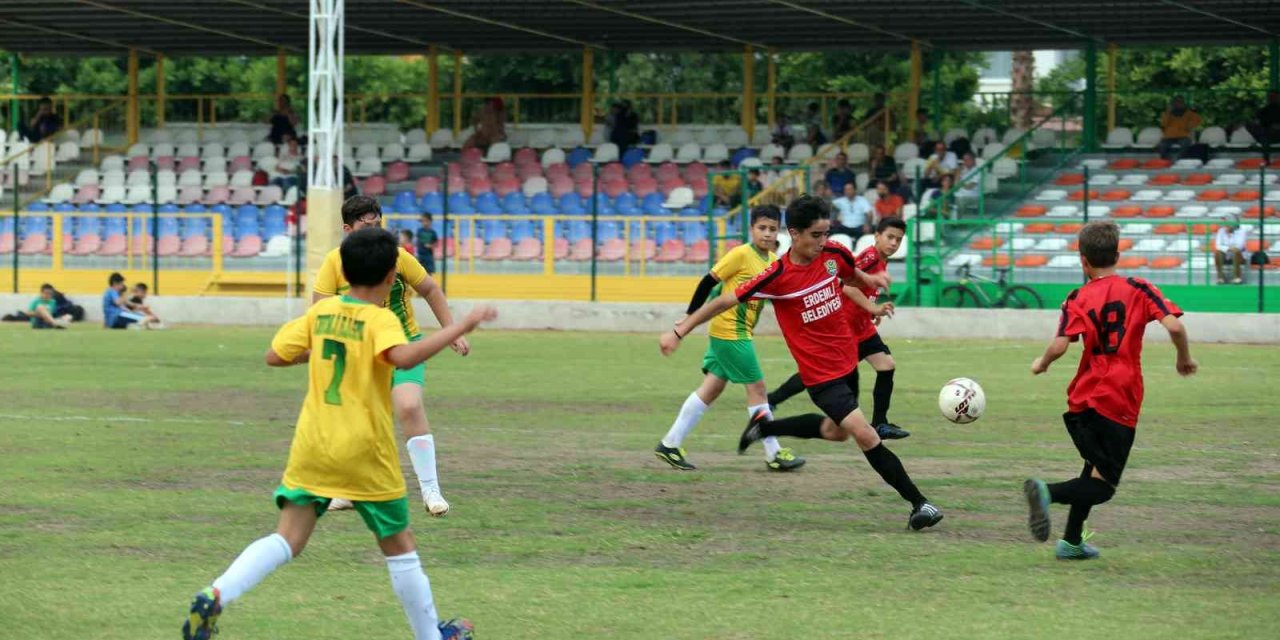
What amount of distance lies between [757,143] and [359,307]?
31.3m

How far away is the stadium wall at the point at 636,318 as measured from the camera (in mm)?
24578

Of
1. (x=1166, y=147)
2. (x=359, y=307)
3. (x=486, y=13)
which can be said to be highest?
(x=486, y=13)

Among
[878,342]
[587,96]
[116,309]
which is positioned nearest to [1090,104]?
[587,96]

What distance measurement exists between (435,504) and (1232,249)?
18652mm

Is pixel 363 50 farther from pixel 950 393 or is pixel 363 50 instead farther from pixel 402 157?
pixel 950 393

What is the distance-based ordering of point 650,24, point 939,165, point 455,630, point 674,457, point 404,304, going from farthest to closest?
point 650,24
point 939,165
point 674,457
point 404,304
point 455,630

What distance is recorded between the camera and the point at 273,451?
12680 mm

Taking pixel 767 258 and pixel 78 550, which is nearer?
pixel 78 550

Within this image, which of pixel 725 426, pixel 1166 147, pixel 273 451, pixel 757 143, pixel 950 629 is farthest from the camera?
pixel 757 143

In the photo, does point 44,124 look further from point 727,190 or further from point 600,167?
point 727,190

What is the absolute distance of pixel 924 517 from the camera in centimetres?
915

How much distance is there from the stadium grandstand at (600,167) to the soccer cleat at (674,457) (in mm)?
15479

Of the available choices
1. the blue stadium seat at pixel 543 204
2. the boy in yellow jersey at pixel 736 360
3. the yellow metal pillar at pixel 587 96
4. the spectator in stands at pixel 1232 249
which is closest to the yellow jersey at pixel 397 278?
the boy in yellow jersey at pixel 736 360

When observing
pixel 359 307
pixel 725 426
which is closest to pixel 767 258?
pixel 725 426
